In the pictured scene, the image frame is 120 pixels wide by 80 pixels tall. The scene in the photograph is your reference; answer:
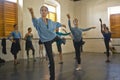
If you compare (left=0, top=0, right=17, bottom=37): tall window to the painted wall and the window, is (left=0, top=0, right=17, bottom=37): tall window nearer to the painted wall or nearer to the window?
the painted wall

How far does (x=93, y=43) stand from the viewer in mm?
13398

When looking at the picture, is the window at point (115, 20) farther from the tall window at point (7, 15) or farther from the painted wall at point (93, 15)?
the tall window at point (7, 15)

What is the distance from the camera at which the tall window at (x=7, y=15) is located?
8.52 m

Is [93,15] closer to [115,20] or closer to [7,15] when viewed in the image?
[115,20]

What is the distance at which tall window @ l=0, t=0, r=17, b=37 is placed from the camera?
27.9 ft

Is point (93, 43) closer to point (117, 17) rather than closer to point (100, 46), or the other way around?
point (100, 46)

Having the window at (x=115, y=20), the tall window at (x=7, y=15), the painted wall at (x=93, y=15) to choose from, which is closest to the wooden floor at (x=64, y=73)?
the tall window at (x=7, y=15)

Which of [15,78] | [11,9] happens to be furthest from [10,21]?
[15,78]

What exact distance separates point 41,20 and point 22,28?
5.95 metres

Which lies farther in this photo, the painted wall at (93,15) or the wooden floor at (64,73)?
the painted wall at (93,15)

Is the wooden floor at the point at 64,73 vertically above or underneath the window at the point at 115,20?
underneath

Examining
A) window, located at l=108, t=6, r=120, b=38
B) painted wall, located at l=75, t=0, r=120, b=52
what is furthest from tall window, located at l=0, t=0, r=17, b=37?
window, located at l=108, t=6, r=120, b=38

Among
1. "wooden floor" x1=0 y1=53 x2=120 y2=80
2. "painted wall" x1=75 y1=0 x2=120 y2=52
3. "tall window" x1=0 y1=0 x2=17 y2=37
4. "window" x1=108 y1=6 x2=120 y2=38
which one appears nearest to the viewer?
"wooden floor" x1=0 y1=53 x2=120 y2=80

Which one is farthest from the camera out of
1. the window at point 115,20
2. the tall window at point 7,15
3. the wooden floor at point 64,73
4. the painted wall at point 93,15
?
the painted wall at point 93,15
